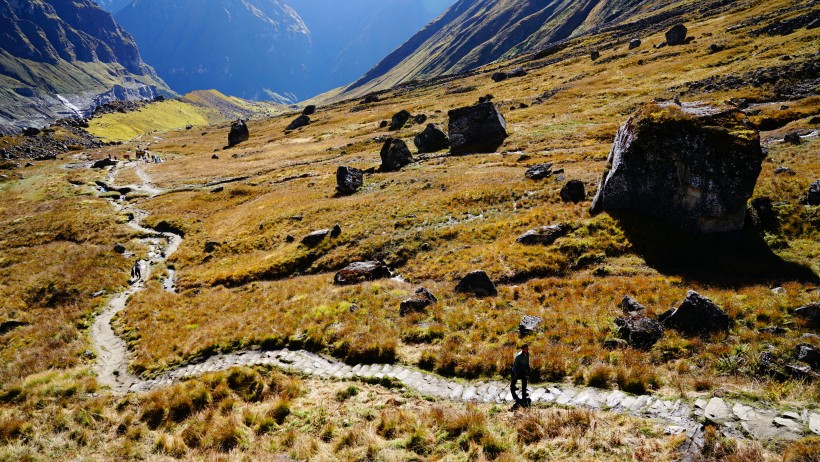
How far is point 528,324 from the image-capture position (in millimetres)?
16359

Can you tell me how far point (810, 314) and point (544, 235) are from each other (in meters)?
13.2

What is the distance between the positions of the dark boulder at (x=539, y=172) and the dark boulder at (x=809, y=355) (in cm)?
2769

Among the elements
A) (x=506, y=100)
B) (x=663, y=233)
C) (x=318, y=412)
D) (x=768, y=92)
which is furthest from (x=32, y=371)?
(x=506, y=100)

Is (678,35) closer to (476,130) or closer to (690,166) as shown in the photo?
(476,130)

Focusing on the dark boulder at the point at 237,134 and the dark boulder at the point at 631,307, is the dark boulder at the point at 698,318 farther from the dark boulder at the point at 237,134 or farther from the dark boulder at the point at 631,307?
→ the dark boulder at the point at 237,134

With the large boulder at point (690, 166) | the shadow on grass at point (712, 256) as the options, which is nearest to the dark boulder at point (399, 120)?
the large boulder at point (690, 166)

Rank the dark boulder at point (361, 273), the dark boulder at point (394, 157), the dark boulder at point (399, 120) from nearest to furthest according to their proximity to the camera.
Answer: the dark boulder at point (361, 273) → the dark boulder at point (394, 157) → the dark boulder at point (399, 120)

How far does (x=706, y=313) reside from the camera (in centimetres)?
1393

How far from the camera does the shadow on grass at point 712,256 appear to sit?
57.6ft

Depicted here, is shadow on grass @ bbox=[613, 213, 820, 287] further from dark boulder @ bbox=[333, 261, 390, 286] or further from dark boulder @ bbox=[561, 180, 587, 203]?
dark boulder @ bbox=[333, 261, 390, 286]

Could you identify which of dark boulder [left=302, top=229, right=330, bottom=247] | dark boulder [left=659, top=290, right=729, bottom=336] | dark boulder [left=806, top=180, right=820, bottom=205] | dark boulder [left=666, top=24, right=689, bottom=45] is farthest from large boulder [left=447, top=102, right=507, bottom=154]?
dark boulder [left=666, top=24, right=689, bottom=45]

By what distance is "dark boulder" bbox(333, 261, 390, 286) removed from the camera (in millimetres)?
25641

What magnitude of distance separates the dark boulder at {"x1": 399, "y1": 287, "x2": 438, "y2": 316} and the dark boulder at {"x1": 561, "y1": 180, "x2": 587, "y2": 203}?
16662mm

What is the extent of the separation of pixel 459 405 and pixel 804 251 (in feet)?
63.6
